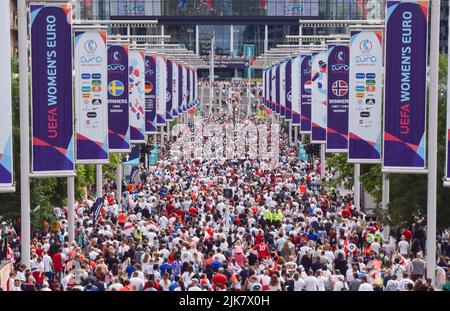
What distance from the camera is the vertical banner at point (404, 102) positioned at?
21.0 meters

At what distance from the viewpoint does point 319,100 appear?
3972 cm

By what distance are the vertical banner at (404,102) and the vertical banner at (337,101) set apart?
392 inches

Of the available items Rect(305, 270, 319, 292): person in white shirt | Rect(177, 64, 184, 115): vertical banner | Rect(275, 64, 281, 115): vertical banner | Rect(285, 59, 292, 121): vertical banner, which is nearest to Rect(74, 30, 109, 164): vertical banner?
Rect(305, 270, 319, 292): person in white shirt

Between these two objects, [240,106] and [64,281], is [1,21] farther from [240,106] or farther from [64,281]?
[240,106]

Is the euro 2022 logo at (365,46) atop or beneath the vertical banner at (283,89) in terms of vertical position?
atop

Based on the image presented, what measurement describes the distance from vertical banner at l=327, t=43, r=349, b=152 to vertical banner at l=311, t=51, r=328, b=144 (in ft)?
18.4

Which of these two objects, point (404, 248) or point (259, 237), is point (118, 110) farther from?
point (404, 248)

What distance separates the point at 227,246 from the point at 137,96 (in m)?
14.1

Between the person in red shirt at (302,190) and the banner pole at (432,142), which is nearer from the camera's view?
the banner pole at (432,142)

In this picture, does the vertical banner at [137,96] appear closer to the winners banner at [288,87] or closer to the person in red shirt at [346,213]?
the person in red shirt at [346,213]

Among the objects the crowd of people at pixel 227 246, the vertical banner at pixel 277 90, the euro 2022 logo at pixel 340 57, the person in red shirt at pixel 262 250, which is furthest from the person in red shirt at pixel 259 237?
the vertical banner at pixel 277 90

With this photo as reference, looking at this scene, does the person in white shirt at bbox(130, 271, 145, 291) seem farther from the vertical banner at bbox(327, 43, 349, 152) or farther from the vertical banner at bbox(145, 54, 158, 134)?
the vertical banner at bbox(145, 54, 158, 134)
